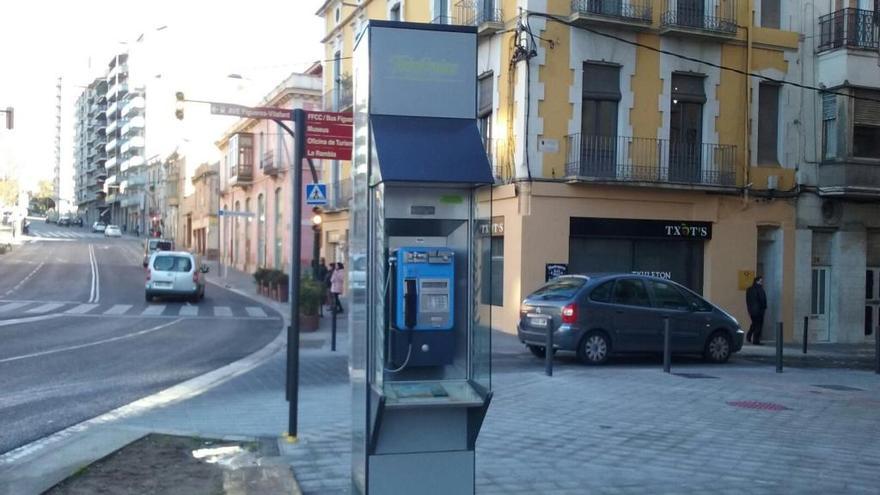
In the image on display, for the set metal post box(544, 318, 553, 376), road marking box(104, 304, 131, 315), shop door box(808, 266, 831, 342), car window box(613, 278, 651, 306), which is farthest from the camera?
road marking box(104, 304, 131, 315)

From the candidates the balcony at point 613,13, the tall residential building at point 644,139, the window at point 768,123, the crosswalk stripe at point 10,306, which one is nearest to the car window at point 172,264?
the crosswalk stripe at point 10,306

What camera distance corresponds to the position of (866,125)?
23.0m

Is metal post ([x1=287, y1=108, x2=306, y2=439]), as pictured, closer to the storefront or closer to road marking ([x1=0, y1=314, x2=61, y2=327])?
the storefront

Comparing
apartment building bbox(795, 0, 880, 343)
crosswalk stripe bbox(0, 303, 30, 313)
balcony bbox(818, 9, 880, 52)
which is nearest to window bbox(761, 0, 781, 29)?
apartment building bbox(795, 0, 880, 343)

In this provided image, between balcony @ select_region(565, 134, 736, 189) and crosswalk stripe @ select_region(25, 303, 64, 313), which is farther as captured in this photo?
crosswalk stripe @ select_region(25, 303, 64, 313)

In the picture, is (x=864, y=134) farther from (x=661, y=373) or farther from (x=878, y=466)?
(x=878, y=466)

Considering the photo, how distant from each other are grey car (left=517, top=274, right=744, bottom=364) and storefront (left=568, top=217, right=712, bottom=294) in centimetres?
544

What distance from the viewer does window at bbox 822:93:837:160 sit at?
22828 mm

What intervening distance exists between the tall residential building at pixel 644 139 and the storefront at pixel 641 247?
34mm

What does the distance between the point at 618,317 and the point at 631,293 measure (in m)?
0.54

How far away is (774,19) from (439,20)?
8.63 m

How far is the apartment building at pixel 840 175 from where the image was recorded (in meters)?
22.6

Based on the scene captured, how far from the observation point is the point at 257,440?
829 cm

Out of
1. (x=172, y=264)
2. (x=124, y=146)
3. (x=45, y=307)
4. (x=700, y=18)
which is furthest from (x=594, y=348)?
(x=124, y=146)
